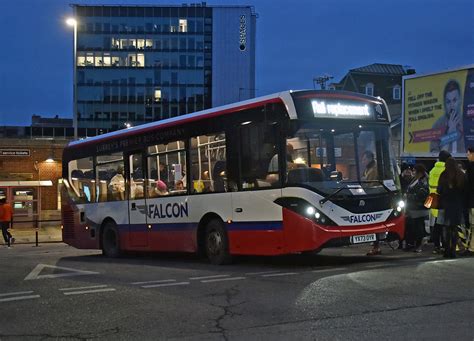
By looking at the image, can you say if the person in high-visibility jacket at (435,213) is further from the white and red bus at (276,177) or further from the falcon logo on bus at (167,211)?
the falcon logo on bus at (167,211)

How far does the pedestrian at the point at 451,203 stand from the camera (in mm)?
10375

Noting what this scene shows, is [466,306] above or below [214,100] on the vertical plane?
below

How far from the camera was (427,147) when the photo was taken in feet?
64.3

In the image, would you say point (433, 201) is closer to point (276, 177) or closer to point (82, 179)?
point (276, 177)

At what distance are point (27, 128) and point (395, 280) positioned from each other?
74.3 m

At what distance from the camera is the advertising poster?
Result: 17.8 m

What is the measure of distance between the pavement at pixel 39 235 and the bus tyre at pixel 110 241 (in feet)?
35.0

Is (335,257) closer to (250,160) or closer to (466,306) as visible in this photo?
(250,160)

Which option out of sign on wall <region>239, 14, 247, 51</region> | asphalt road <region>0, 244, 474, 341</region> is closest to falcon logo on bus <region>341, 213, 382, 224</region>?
asphalt road <region>0, 244, 474, 341</region>

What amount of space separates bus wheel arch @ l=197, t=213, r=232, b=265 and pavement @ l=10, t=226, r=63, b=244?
15036 mm

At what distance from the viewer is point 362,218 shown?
10.0m

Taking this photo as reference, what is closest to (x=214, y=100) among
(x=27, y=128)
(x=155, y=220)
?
(x=27, y=128)

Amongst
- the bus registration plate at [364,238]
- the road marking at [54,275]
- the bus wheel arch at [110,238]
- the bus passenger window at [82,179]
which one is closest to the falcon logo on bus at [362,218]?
the bus registration plate at [364,238]

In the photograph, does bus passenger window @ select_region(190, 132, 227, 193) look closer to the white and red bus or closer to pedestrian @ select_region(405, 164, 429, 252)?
the white and red bus
